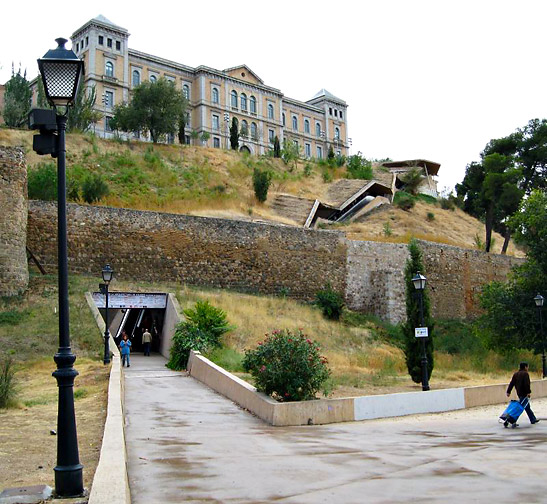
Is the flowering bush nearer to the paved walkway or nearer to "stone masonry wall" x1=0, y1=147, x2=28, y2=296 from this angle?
the paved walkway

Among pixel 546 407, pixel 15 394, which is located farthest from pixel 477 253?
pixel 15 394

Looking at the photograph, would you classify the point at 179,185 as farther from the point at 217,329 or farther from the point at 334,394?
the point at 334,394

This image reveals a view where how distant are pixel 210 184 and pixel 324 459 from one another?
3682cm

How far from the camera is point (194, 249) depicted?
1137 inches

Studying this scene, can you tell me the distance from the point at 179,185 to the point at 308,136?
132ft

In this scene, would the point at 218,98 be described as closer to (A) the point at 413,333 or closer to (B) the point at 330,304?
(B) the point at 330,304

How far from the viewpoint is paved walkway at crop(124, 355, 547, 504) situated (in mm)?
5775

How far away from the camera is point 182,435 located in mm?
9531

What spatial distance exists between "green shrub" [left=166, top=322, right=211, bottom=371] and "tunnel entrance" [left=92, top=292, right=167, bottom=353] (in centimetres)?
370

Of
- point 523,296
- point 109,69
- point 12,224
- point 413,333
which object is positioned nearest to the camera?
point 413,333

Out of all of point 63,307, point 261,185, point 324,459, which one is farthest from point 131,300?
point 261,185

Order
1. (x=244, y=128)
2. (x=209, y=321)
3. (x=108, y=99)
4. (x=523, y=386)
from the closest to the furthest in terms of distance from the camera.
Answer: (x=523, y=386), (x=209, y=321), (x=108, y=99), (x=244, y=128)

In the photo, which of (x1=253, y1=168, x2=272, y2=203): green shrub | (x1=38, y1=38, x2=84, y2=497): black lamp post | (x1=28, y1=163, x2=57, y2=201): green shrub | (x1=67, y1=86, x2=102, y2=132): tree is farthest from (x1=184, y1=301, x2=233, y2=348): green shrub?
(x1=67, y1=86, x2=102, y2=132): tree

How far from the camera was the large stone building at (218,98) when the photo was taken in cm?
5991
